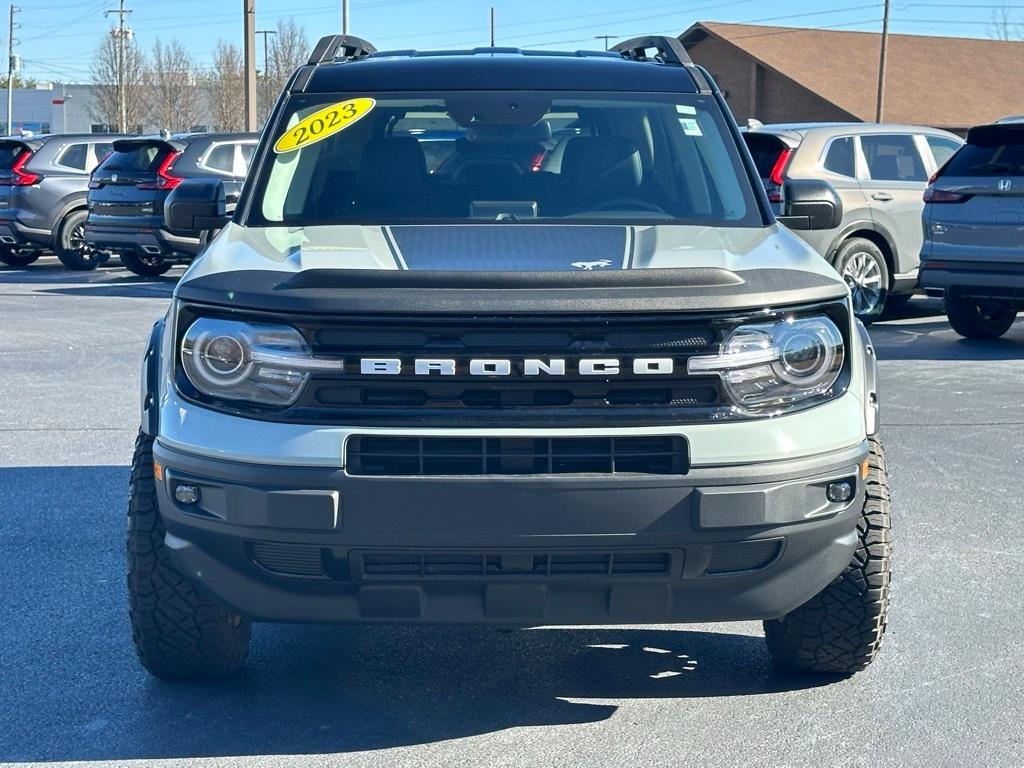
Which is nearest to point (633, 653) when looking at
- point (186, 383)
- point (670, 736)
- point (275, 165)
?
point (670, 736)

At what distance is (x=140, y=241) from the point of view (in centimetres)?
1716

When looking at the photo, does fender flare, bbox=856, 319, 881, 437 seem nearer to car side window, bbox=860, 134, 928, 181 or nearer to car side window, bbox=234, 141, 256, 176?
car side window, bbox=860, 134, 928, 181

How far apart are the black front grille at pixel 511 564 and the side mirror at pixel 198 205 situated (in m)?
2.13

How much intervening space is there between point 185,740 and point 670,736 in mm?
1252

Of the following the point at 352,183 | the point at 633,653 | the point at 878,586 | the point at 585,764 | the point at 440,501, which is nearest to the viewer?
the point at 440,501

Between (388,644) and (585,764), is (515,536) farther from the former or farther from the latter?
(388,644)

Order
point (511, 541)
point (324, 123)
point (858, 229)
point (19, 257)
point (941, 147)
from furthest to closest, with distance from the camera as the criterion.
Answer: point (19, 257) → point (941, 147) → point (858, 229) → point (324, 123) → point (511, 541)

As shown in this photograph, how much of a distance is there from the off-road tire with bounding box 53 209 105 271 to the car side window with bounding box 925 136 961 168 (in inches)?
439

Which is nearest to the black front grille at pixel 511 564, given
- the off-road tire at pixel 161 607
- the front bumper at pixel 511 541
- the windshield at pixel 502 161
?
the front bumper at pixel 511 541

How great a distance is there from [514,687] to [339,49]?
276 cm

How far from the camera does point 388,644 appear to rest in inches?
184

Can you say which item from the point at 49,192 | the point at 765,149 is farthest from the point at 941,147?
the point at 49,192

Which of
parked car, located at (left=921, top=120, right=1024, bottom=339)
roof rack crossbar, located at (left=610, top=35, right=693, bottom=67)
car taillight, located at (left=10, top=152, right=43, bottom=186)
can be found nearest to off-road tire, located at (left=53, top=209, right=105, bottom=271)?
car taillight, located at (left=10, top=152, right=43, bottom=186)

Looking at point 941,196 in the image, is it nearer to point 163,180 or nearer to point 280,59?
point 163,180
